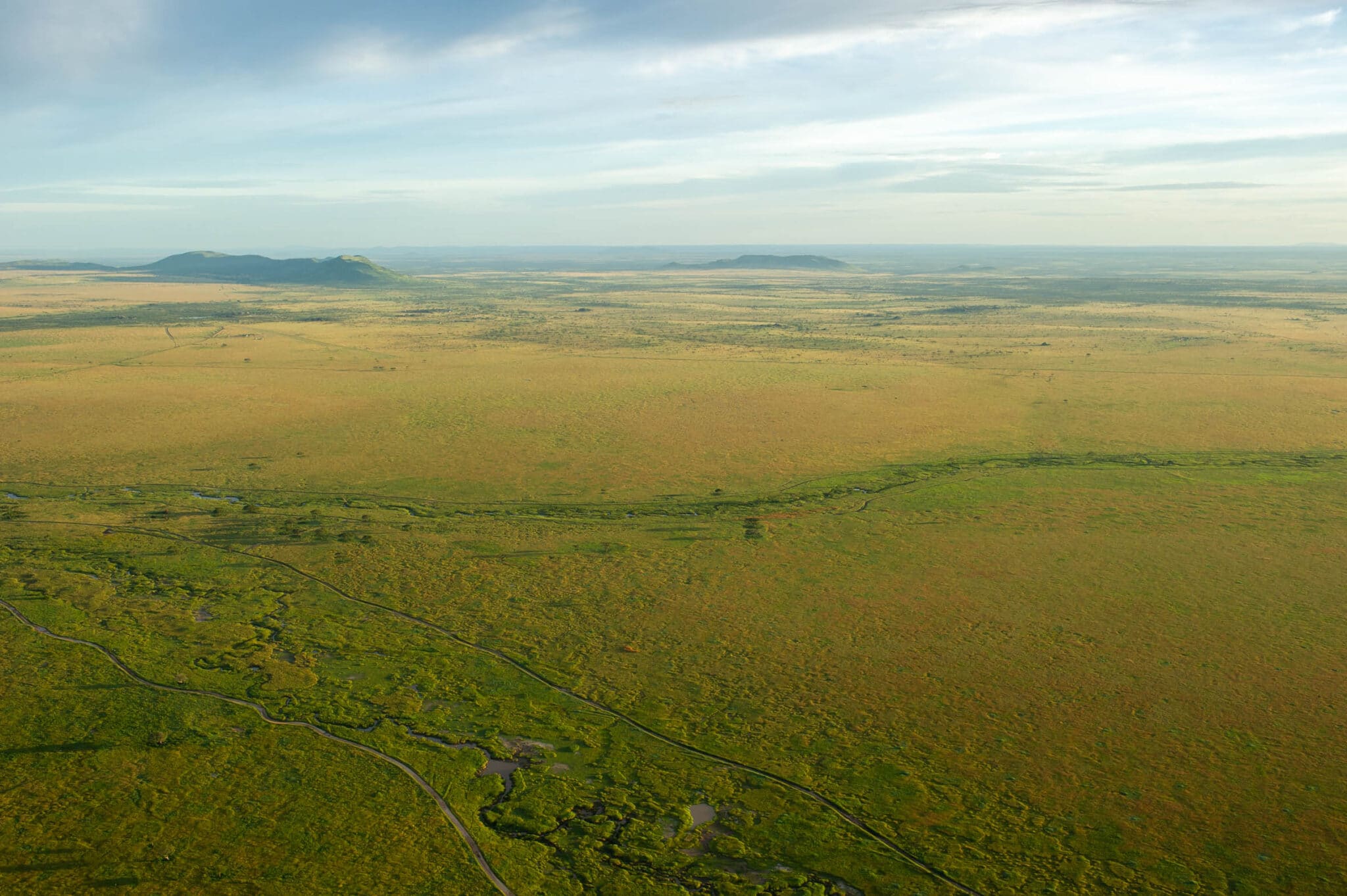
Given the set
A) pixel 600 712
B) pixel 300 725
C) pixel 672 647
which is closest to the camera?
Answer: pixel 300 725

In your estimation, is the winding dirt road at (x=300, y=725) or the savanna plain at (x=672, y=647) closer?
the winding dirt road at (x=300, y=725)

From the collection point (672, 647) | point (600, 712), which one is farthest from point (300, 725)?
point (672, 647)

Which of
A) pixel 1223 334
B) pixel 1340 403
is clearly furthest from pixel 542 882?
pixel 1223 334

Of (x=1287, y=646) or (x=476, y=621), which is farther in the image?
(x=476, y=621)

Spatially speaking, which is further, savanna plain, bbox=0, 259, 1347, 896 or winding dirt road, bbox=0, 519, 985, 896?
savanna plain, bbox=0, 259, 1347, 896

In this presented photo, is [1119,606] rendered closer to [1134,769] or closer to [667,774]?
[1134,769]

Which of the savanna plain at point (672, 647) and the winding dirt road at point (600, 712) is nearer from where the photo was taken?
the winding dirt road at point (600, 712)

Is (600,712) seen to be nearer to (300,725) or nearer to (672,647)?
(672,647)

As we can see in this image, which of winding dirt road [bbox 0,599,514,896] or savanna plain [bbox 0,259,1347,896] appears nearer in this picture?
winding dirt road [bbox 0,599,514,896]
